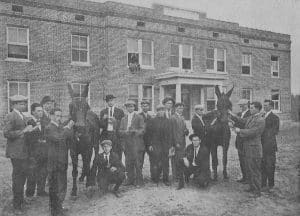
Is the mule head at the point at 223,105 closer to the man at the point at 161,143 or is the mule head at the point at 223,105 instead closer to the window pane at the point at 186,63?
the man at the point at 161,143

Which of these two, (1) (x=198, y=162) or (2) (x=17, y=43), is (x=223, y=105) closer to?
(1) (x=198, y=162)

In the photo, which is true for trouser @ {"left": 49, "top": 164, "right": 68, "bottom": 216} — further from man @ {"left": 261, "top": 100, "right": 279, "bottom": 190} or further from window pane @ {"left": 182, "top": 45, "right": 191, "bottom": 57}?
window pane @ {"left": 182, "top": 45, "right": 191, "bottom": 57}

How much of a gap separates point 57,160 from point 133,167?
6.41 feet

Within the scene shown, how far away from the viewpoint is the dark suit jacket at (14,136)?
6039 mm

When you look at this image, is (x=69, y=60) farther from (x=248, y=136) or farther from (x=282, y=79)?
(x=282, y=79)

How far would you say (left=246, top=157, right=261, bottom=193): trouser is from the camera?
22.7 feet

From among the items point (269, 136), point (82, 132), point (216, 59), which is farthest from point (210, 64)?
point (82, 132)

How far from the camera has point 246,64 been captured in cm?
2330

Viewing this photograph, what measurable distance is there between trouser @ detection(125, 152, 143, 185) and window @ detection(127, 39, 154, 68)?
11.3m

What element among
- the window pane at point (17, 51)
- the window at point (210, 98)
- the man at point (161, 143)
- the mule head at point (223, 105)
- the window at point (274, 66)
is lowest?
the man at point (161, 143)

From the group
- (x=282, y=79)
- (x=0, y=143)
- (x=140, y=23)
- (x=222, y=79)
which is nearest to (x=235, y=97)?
(x=222, y=79)

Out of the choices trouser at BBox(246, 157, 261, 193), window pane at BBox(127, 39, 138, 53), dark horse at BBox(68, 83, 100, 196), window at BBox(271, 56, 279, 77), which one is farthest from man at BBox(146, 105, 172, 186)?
window at BBox(271, 56, 279, 77)

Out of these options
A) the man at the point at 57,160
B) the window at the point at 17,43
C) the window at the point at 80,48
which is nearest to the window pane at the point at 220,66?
the window at the point at 80,48

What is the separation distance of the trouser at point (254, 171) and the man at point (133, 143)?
7.24ft
